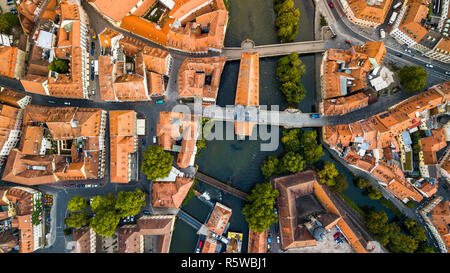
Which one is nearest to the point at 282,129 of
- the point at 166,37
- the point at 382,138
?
the point at 382,138

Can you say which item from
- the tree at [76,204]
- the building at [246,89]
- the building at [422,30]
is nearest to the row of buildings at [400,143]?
the building at [422,30]

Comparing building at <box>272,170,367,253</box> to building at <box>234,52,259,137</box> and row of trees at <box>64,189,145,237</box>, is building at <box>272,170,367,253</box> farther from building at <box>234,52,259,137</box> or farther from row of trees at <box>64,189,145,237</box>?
row of trees at <box>64,189,145,237</box>

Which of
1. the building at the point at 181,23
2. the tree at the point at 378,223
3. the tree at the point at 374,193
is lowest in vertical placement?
the tree at the point at 378,223

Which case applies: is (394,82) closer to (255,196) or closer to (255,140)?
(255,140)

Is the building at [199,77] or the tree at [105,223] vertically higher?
the building at [199,77]

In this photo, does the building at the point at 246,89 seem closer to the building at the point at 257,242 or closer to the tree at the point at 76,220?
the building at the point at 257,242

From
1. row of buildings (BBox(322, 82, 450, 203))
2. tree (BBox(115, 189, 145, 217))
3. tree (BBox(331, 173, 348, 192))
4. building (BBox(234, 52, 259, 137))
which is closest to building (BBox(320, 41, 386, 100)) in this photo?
row of buildings (BBox(322, 82, 450, 203))
